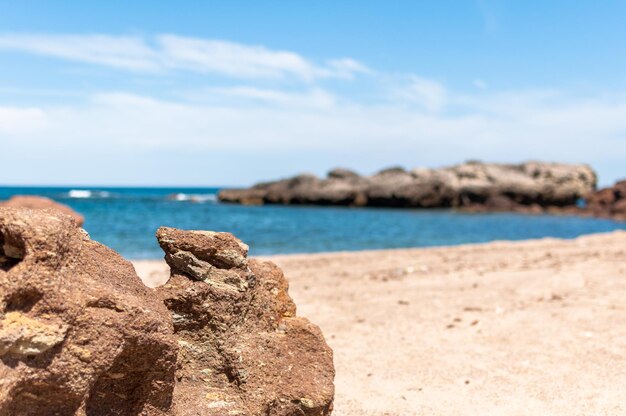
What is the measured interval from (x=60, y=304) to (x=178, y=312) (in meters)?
1.03

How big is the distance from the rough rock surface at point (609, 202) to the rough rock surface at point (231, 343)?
172 feet

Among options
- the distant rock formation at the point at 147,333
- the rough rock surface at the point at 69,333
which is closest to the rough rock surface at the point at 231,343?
the distant rock formation at the point at 147,333

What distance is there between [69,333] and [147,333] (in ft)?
1.37

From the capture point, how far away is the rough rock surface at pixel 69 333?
9.87 feet

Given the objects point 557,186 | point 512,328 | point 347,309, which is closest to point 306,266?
point 347,309

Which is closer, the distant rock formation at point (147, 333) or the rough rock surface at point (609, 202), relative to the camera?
the distant rock formation at point (147, 333)

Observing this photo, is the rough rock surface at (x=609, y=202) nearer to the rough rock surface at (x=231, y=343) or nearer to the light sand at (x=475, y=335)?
the light sand at (x=475, y=335)

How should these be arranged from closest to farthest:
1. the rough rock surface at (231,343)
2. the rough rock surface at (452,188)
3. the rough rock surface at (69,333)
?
the rough rock surface at (69,333) → the rough rock surface at (231,343) → the rough rock surface at (452,188)

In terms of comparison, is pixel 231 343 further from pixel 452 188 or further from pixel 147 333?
pixel 452 188

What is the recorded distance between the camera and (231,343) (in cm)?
411

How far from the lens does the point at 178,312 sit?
4.05 m

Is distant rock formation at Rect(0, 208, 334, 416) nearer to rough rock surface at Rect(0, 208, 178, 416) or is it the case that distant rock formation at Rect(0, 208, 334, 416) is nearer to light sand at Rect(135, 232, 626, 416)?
rough rock surface at Rect(0, 208, 178, 416)

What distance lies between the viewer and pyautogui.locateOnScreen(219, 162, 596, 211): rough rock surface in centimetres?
6319

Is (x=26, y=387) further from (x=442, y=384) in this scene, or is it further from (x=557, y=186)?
(x=557, y=186)
